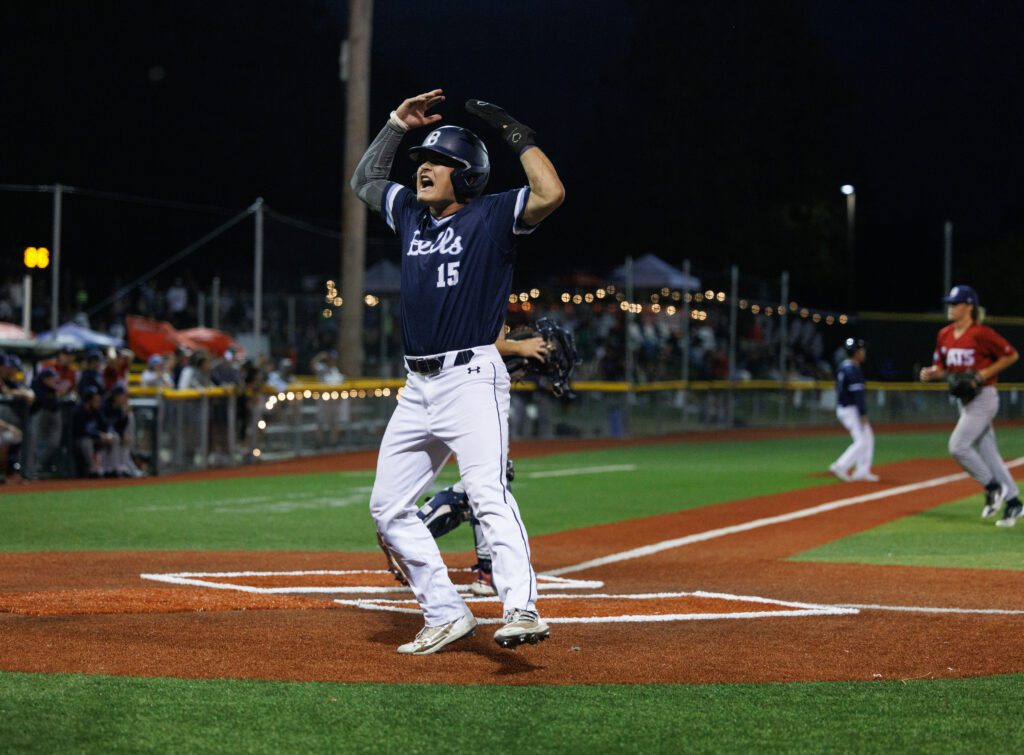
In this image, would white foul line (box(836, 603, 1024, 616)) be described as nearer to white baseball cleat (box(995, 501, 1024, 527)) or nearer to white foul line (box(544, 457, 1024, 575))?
white foul line (box(544, 457, 1024, 575))

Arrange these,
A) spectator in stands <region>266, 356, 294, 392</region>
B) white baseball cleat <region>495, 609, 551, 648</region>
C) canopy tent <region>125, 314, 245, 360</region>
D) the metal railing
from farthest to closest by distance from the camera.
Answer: canopy tent <region>125, 314, 245, 360</region> < spectator in stands <region>266, 356, 294, 392</region> < the metal railing < white baseball cleat <region>495, 609, 551, 648</region>

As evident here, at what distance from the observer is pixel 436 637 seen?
253 inches

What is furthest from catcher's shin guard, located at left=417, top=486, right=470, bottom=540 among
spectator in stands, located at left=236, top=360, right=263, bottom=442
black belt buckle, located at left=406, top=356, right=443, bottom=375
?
spectator in stands, located at left=236, top=360, right=263, bottom=442

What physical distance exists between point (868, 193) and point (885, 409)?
31.8 metres

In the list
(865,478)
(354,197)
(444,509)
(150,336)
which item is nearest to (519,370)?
(444,509)

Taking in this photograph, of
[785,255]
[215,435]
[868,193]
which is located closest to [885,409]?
[785,255]

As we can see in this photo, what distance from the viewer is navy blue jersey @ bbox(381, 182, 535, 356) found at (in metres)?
6.33

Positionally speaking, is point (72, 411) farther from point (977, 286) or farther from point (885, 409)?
point (977, 286)

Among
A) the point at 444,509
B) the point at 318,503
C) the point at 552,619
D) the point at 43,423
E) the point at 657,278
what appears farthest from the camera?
the point at 657,278

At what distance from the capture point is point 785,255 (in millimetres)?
55969

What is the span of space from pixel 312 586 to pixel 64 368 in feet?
36.1

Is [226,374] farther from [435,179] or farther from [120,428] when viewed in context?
[435,179]

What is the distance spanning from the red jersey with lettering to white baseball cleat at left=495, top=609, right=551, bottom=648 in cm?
866

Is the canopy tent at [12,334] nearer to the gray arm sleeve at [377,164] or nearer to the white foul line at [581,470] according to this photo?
the white foul line at [581,470]
